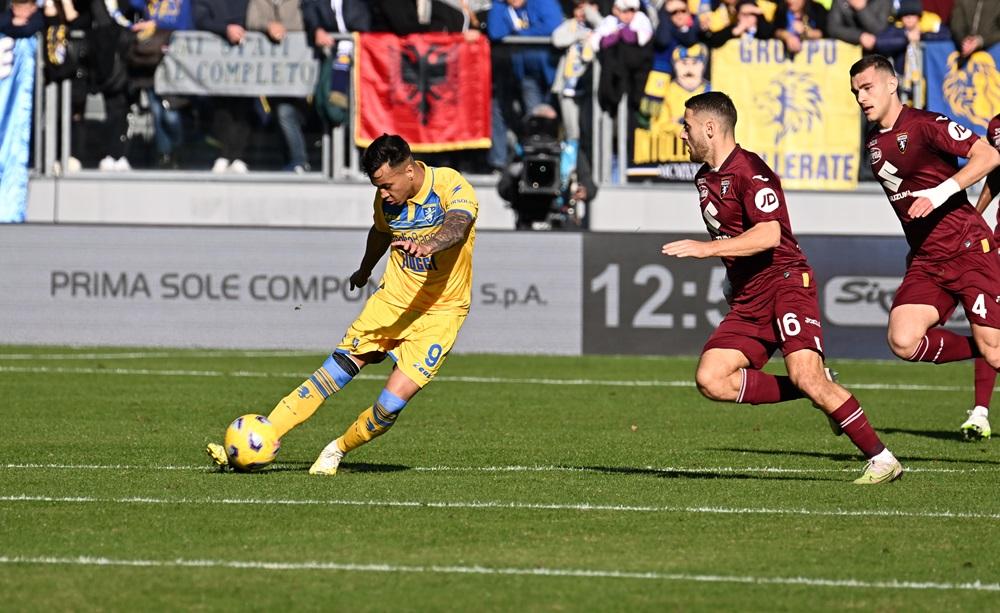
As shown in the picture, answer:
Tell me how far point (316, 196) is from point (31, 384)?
7.76 m

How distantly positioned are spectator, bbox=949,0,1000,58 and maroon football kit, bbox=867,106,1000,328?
12.3 m

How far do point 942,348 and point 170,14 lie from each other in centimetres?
A: 1492

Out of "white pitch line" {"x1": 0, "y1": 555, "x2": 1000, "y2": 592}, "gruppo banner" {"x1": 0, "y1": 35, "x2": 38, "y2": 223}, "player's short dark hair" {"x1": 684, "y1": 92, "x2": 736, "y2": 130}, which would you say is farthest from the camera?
"gruppo banner" {"x1": 0, "y1": 35, "x2": 38, "y2": 223}

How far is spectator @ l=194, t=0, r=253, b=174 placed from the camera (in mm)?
22938

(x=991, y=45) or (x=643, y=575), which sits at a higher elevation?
(x=991, y=45)

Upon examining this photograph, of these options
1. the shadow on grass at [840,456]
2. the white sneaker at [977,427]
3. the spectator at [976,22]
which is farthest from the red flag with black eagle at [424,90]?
the shadow on grass at [840,456]

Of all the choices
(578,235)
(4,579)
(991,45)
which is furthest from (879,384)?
(4,579)

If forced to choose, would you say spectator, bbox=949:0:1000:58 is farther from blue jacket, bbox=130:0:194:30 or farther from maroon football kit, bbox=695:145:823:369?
maroon football kit, bbox=695:145:823:369

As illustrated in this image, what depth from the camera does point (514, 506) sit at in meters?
8.69

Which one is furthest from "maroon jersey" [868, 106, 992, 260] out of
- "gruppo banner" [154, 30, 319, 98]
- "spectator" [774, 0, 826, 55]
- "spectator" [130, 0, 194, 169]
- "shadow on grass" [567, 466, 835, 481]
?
"spectator" [130, 0, 194, 169]

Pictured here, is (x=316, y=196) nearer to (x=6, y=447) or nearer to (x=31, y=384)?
(x=31, y=384)

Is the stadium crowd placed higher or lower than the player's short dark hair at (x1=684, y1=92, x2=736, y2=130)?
higher

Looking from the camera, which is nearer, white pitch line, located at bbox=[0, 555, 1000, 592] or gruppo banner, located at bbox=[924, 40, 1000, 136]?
white pitch line, located at bbox=[0, 555, 1000, 592]

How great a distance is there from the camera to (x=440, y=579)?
682 centimetres
